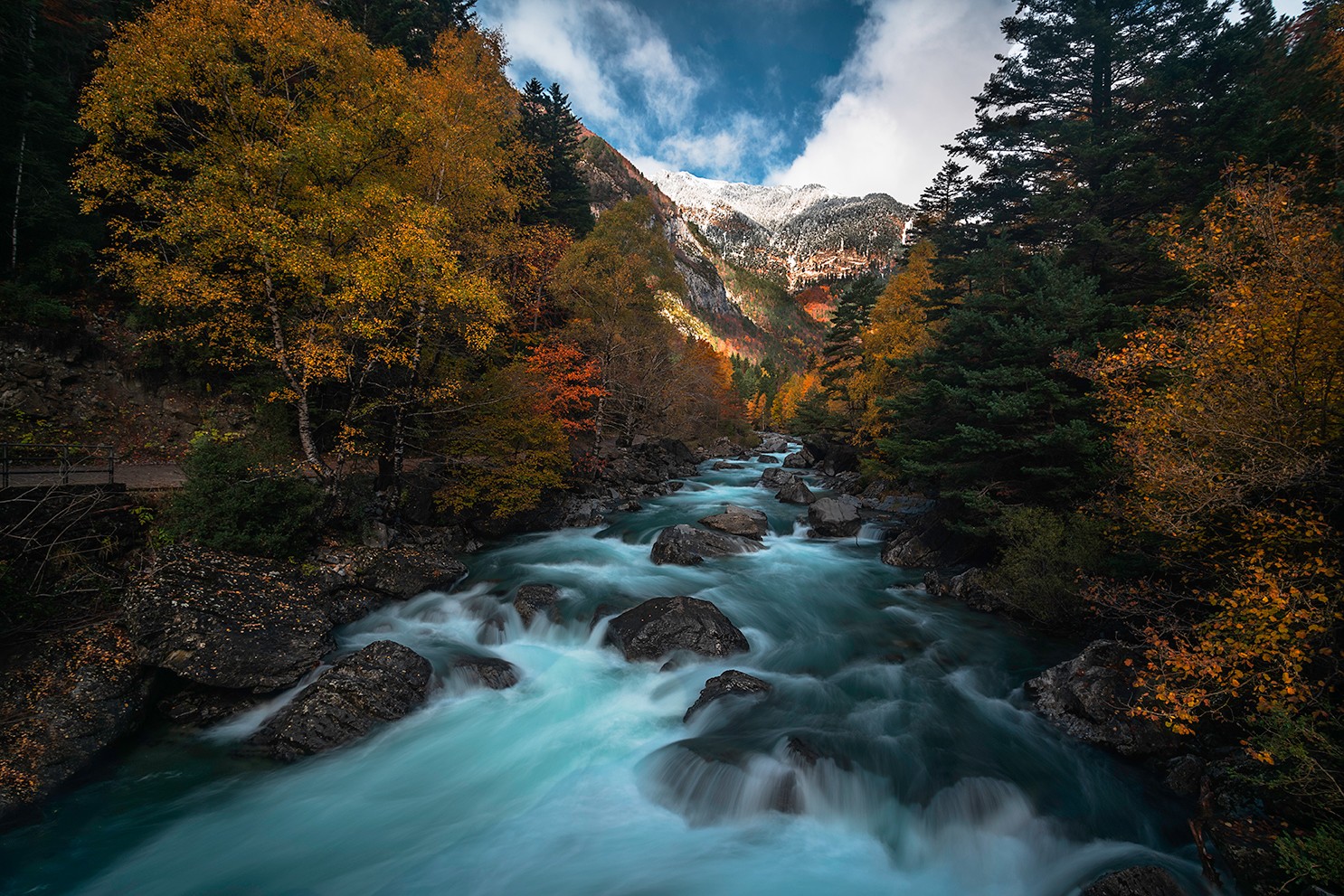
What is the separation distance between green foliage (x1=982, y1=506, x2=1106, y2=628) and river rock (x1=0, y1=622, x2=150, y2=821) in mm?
17745

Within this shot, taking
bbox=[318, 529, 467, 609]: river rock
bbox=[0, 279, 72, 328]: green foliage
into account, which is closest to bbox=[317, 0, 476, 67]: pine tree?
bbox=[0, 279, 72, 328]: green foliage

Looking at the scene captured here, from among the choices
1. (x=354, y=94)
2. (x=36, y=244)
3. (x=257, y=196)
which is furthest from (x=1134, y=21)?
(x=36, y=244)

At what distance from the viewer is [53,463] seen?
1250 centimetres

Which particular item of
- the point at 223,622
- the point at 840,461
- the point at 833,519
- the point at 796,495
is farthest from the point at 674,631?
the point at 840,461

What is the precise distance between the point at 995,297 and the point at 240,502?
2054cm

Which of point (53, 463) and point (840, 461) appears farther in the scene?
point (840, 461)

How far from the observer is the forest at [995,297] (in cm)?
654

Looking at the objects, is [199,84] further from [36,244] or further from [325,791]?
[325,791]

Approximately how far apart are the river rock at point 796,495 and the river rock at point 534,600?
642 inches

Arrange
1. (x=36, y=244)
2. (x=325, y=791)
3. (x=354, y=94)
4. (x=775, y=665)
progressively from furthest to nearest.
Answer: (x=36, y=244) < (x=354, y=94) < (x=775, y=665) < (x=325, y=791)

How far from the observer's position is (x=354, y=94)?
47.0 feet

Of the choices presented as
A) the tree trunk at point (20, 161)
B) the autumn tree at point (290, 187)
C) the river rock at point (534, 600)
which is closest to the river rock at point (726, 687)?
the river rock at point (534, 600)

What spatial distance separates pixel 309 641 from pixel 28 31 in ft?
80.4

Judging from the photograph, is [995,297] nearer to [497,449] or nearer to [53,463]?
[497,449]
